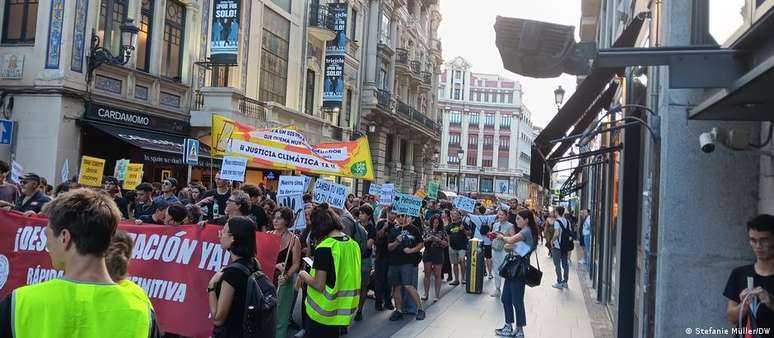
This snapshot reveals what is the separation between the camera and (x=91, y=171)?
39.9ft

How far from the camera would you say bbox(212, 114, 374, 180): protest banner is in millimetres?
12978

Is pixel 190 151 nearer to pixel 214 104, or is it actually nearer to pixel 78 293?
pixel 214 104

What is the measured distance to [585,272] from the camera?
20.3 metres

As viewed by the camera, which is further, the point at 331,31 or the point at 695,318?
the point at 331,31

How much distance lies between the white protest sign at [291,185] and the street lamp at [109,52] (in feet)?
25.1

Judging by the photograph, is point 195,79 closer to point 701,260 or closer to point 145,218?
point 145,218

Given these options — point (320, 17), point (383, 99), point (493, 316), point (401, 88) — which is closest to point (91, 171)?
point (493, 316)

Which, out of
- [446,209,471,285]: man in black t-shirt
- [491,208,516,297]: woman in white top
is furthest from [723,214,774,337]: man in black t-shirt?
[446,209,471,285]: man in black t-shirt

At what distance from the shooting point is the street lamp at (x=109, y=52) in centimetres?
1612

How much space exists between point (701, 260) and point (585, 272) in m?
15.2

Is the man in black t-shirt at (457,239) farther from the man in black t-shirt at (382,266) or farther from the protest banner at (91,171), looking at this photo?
the protest banner at (91,171)

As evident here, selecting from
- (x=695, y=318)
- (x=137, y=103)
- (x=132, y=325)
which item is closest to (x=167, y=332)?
(x=132, y=325)

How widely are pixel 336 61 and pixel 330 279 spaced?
2631 cm

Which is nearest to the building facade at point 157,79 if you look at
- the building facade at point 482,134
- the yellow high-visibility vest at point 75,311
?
the yellow high-visibility vest at point 75,311
